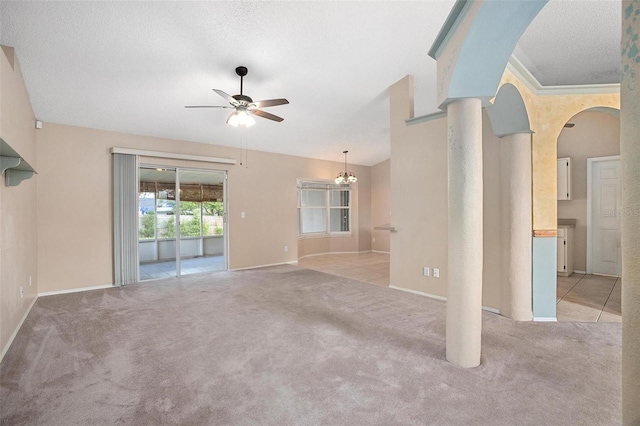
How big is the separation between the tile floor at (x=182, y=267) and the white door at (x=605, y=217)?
737 centimetres

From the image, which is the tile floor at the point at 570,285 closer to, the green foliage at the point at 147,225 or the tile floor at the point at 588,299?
the tile floor at the point at 588,299

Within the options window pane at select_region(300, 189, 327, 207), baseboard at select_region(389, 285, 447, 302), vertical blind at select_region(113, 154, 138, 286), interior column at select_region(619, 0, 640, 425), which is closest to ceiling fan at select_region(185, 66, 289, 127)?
vertical blind at select_region(113, 154, 138, 286)

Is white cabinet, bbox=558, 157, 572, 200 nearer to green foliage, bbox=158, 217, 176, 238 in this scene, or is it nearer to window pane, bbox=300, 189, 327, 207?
window pane, bbox=300, 189, 327, 207

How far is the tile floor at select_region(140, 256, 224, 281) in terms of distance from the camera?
5.96 metres

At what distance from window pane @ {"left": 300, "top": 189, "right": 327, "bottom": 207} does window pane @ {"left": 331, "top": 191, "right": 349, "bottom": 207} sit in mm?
286

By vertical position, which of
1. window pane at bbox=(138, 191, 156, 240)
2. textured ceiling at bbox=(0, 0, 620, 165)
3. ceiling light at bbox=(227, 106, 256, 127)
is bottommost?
window pane at bbox=(138, 191, 156, 240)

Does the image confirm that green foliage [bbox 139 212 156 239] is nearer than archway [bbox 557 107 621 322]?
No

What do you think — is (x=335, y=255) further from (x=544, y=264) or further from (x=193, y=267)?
(x=544, y=264)

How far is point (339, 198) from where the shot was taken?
912 centimetres

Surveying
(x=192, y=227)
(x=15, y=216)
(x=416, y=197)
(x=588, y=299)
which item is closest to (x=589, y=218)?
(x=588, y=299)

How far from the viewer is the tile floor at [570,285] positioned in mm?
3541

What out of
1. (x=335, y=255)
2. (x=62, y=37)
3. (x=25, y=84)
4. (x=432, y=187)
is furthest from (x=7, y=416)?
(x=335, y=255)

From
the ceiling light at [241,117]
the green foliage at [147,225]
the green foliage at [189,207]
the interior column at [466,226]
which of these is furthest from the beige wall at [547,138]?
the green foliage at [147,225]

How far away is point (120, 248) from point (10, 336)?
2274 millimetres
